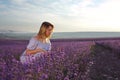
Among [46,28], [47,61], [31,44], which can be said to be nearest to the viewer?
[47,61]

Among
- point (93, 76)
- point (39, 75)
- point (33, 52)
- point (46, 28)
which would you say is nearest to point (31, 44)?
point (33, 52)

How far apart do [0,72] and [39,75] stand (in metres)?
0.54

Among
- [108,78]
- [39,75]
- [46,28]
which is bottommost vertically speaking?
[108,78]

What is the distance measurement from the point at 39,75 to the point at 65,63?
2.14 metres

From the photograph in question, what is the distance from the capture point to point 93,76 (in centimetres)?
824

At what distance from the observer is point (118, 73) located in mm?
9109

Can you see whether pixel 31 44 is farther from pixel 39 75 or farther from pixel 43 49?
pixel 39 75

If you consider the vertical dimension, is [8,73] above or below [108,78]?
above

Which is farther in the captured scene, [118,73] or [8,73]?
[118,73]

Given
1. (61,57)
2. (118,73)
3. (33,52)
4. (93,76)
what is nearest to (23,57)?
(33,52)

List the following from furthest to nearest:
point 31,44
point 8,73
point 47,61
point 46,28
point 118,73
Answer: point 118,73
point 31,44
point 46,28
point 47,61
point 8,73

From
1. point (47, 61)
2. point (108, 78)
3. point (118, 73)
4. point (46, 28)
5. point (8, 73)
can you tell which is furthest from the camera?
point (118, 73)

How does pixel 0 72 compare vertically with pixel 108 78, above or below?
above

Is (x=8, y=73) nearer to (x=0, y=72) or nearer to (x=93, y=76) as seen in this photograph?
(x=0, y=72)
